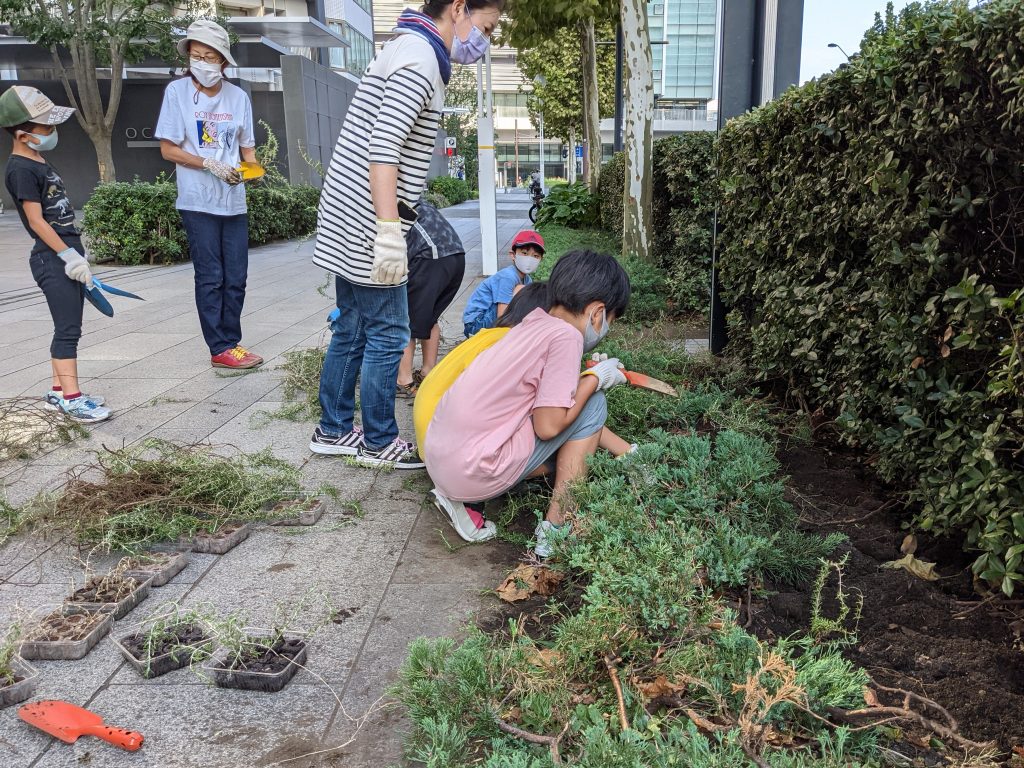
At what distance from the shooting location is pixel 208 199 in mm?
5695

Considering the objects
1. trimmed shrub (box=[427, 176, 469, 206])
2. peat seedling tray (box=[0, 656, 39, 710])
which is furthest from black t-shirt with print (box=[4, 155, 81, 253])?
trimmed shrub (box=[427, 176, 469, 206])

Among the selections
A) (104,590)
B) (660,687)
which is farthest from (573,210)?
(660,687)

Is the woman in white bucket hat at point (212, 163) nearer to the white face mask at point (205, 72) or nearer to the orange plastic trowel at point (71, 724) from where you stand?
the white face mask at point (205, 72)

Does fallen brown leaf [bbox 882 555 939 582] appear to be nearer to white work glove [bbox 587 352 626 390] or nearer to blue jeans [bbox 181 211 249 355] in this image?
white work glove [bbox 587 352 626 390]

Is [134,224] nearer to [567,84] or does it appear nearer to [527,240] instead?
[527,240]

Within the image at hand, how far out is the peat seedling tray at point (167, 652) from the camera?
2373mm

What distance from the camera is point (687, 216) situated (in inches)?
324

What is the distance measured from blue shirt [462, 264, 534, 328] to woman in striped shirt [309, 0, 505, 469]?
128cm

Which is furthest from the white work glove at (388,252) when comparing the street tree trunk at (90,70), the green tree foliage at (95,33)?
the street tree trunk at (90,70)

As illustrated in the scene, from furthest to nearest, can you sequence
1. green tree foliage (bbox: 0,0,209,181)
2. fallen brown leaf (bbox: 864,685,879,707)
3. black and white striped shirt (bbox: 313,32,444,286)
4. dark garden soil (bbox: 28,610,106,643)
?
green tree foliage (bbox: 0,0,209,181), black and white striped shirt (bbox: 313,32,444,286), dark garden soil (bbox: 28,610,106,643), fallen brown leaf (bbox: 864,685,879,707)

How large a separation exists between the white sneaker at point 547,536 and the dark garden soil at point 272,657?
839 mm

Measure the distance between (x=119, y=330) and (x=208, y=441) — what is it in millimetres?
3887

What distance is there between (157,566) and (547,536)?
1385 mm

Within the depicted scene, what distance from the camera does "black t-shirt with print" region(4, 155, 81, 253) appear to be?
15.2 ft
